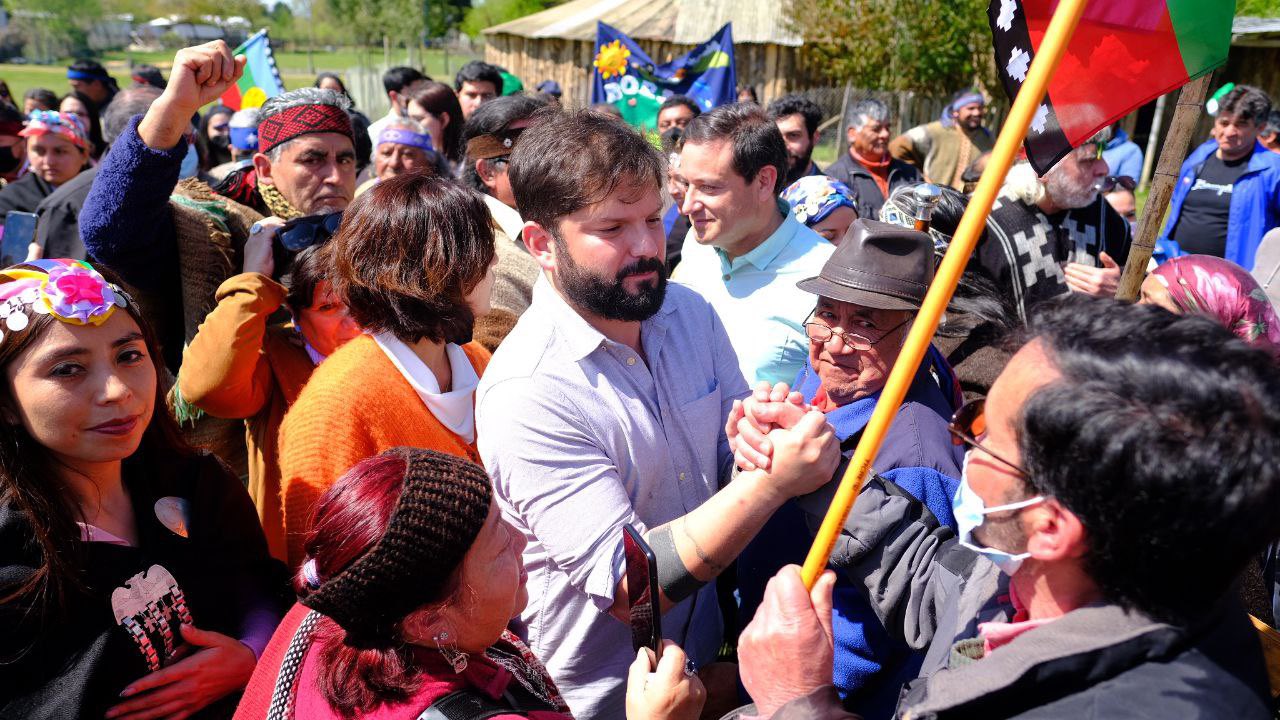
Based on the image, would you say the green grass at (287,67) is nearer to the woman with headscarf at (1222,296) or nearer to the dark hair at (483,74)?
the dark hair at (483,74)

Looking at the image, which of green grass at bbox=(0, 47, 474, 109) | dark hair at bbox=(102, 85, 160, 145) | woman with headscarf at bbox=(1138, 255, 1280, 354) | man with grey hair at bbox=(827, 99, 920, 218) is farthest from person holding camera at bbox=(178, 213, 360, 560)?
green grass at bbox=(0, 47, 474, 109)

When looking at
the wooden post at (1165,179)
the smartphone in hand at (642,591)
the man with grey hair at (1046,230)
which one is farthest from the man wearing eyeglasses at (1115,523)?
the man with grey hair at (1046,230)

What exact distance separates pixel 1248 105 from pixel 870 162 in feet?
9.79

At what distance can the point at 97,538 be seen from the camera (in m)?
1.99

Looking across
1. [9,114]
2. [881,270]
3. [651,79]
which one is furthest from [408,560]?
[651,79]

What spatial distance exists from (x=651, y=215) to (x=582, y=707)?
1270 millimetres

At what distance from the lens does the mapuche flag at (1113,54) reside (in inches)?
85.7

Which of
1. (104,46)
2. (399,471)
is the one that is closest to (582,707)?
(399,471)

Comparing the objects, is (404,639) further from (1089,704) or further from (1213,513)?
(1213,513)

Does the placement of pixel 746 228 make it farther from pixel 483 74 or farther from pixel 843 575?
pixel 483 74

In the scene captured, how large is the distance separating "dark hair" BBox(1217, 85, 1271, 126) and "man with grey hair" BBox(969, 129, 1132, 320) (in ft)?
11.5

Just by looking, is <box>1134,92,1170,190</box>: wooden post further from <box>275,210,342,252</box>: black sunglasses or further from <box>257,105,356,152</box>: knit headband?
<box>275,210,342,252</box>: black sunglasses

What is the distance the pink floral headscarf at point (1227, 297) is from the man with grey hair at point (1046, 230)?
1.64 meters

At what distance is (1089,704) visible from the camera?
1.30m
